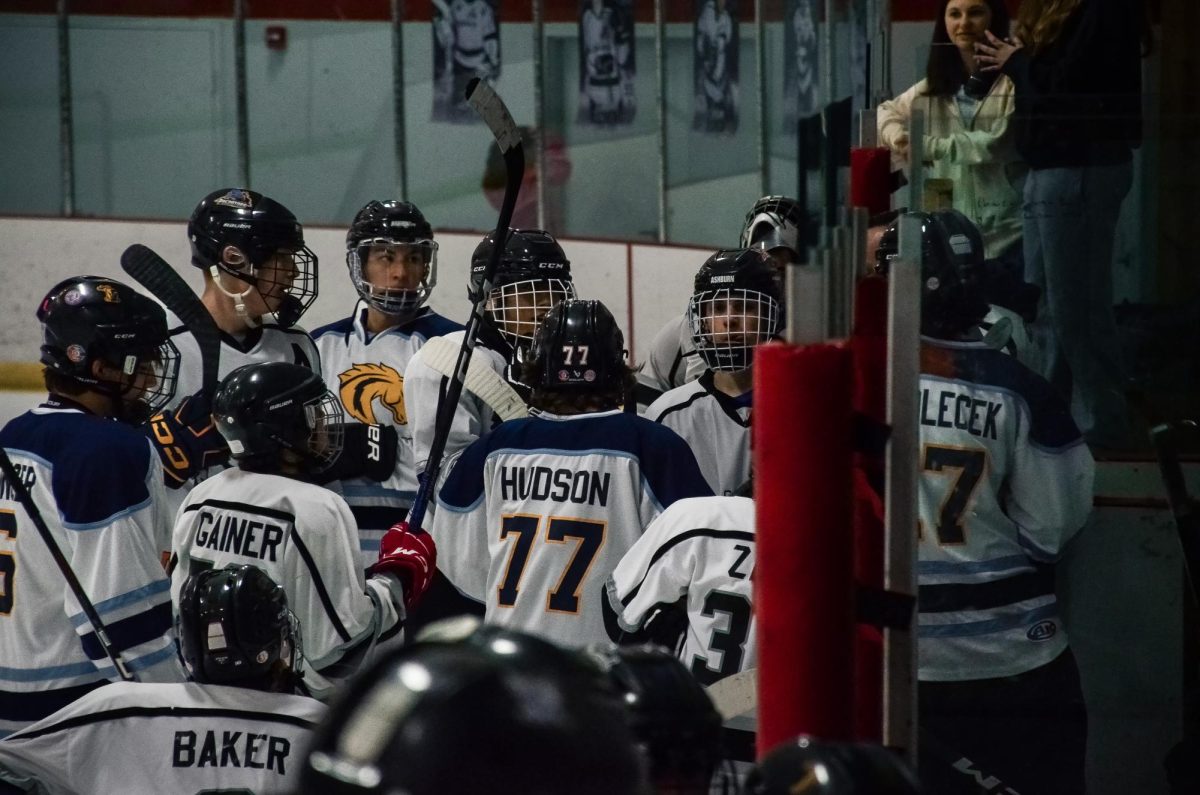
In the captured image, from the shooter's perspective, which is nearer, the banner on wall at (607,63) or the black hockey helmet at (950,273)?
the black hockey helmet at (950,273)

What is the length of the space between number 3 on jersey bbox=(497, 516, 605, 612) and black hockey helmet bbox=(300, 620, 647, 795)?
2.12 meters

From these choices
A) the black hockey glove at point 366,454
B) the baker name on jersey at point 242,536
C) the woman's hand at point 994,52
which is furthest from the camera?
the black hockey glove at point 366,454

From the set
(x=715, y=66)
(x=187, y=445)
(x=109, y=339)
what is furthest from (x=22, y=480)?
(x=715, y=66)

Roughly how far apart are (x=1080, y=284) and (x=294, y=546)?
135 centimetres

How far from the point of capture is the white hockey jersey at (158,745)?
2.28 m

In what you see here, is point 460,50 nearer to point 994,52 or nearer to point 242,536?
point 242,536

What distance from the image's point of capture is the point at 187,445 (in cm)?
355

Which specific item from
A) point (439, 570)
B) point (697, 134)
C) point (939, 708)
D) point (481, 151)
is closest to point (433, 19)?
point (481, 151)

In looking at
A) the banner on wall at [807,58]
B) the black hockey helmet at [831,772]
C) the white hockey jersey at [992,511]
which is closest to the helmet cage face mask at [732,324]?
the banner on wall at [807,58]

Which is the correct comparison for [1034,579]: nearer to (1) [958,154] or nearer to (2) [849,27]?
(1) [958,154]

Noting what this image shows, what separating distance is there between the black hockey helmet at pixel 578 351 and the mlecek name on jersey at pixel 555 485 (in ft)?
0.54

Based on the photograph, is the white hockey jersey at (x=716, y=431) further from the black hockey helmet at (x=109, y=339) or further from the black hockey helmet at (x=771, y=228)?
the black hockey helmet at (x=109, y=339)

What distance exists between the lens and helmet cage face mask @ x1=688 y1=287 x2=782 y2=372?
3393mm

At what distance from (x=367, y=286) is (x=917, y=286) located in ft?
9.51
